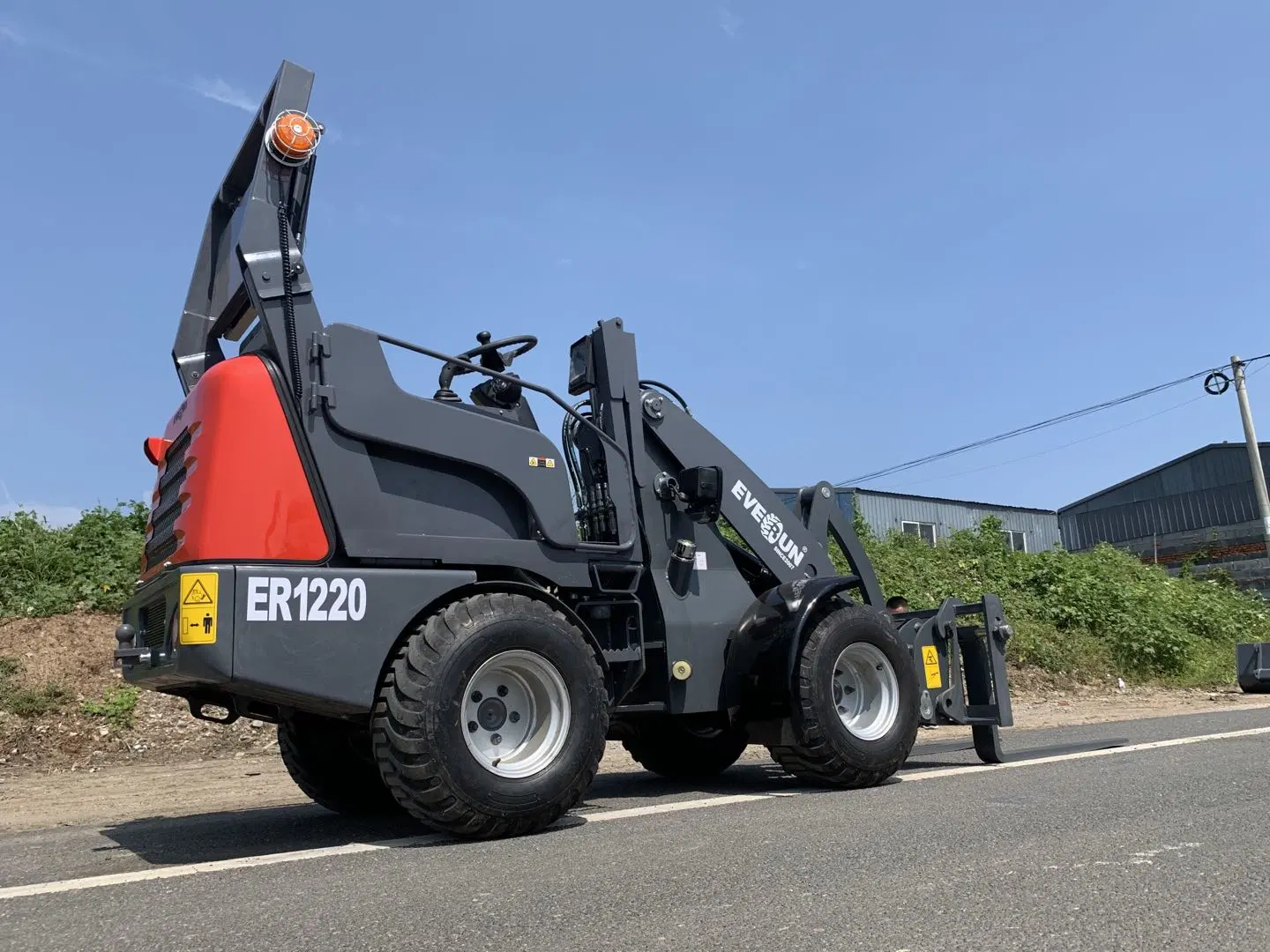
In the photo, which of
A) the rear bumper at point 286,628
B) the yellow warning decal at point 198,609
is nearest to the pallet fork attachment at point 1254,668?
the rear bumper at point 286,628

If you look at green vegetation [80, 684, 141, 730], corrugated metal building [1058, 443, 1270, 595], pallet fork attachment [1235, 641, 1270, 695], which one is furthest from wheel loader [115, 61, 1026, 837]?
corrugated metal building [1058, 443, 1270, 595]

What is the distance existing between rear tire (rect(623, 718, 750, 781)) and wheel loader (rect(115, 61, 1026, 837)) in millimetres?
226

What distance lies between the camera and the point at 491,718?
5184 mm

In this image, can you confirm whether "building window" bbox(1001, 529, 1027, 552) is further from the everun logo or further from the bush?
the everun logo

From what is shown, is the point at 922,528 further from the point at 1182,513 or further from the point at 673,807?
the point at 673,807

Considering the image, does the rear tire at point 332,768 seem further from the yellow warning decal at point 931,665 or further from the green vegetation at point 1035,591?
the green vegetation at point 1035,591

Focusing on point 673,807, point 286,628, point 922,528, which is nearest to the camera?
point 286,628

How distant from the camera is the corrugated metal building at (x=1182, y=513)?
3095 centimetres

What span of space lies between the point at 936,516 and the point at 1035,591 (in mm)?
10237

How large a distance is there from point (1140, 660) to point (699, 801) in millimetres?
14681

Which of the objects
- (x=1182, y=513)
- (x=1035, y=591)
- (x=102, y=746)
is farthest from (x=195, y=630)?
(x=1182, y=513)

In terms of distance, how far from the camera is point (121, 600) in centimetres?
1278

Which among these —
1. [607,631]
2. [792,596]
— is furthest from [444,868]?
[792,596]

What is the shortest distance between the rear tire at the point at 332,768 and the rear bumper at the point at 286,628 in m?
1.13
